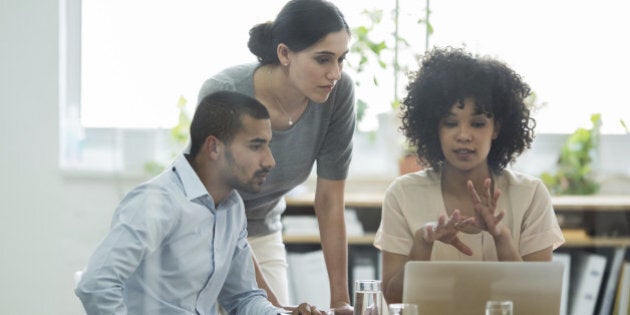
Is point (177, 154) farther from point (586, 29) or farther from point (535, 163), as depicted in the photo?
point (586, 29)

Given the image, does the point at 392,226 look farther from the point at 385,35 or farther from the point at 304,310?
the point at 385,35

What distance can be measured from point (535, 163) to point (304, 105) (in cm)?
48

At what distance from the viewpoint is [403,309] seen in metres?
1.50

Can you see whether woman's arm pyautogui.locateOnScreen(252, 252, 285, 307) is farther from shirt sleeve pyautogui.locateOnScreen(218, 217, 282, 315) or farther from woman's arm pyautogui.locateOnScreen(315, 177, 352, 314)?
woman's arm pyautogui.locateOnScreen(315, 177, 352, 314)

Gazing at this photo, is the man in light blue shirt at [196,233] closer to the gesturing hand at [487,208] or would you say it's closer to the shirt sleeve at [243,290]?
the shirt sleeve at [243,290]

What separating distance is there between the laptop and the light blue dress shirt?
29cm

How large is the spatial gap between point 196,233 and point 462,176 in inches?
21.0

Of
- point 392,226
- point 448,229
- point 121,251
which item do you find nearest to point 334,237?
point 392,226

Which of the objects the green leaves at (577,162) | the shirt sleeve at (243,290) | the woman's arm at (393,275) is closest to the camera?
the shirt sleeve at (243,290)

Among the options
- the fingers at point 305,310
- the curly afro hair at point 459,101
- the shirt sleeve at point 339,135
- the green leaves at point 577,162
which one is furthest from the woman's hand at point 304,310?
the green leaves at point 577,162

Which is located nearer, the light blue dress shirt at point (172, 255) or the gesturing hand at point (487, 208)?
the light blue dress shirt at point (172, 255)

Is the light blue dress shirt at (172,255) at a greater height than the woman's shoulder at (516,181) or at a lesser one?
lesser

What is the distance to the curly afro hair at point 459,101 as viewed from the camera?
5.24ft

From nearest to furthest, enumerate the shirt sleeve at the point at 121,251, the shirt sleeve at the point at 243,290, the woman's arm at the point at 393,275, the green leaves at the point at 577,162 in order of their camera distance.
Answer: the shirt sleeve at the point at 121,251, the shirt sleeve at the point at 243,290, the woman's arm at the point at 393,275, the green leaves at the point at 577,162
